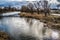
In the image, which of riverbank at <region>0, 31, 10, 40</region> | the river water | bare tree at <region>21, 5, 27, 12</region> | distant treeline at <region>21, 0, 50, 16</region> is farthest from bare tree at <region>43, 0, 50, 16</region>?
riverbank at <region>0, 31, 10, 40</region>

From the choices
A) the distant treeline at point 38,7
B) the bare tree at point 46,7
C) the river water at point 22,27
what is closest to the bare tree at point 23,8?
the distant treeline at point 38,7

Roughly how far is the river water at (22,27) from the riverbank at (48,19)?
0.21 ft

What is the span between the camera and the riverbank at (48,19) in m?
2.41

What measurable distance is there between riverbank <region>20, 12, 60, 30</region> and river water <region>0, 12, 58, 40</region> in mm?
63

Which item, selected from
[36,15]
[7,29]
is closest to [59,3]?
[36,15]

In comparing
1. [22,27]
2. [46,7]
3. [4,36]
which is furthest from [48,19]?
[4,36]

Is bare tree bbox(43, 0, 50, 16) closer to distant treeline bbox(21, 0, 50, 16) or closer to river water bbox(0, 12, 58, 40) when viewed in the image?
distant treeline bbox(21, 0, 50, 16)

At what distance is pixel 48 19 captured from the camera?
2.44 m

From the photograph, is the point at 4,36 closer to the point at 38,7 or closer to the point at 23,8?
the point at 23,8

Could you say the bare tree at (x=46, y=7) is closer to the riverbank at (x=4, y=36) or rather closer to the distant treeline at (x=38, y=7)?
the distant treeline at (x=38, y=7)

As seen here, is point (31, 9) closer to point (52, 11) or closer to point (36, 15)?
point (36, 15)

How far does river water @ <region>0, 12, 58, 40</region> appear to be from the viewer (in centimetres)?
241

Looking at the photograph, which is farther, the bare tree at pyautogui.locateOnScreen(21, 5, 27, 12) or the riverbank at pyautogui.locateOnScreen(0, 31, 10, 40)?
the bare tree at pyautogui.locateOnScreen(21, 5, 27, 12)

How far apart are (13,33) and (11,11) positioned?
38cm
